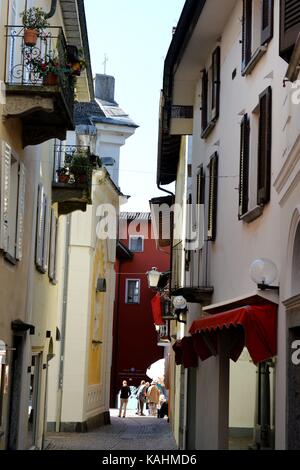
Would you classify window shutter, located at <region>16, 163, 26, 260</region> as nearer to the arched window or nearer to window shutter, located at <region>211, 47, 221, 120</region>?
window shutter, located at <region>211, 47, 221, 120</region>

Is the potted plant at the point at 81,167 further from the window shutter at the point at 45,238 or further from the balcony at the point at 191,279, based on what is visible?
the balcony at the point at 191,279

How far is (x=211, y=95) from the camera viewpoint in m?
18.4

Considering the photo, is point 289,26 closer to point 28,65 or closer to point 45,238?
point 28,65

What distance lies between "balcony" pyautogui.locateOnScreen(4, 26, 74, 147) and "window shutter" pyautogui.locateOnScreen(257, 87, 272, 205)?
3483mm

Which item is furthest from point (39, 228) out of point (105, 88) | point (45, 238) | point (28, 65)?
point (105, 88)

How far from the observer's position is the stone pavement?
2309 cm

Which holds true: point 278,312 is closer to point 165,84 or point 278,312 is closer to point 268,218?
point 268,218

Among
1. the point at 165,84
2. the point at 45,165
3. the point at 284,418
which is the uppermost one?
the point at 165,84

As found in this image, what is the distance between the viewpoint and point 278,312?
11062 mm

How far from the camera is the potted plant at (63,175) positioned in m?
21.2

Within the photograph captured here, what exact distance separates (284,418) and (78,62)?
865 cm

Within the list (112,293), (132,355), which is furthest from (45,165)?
(132,355)

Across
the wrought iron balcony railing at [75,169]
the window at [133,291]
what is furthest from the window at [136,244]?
the wrought iron balcony railing at [75,169]

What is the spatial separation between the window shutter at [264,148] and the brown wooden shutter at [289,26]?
1.88m
